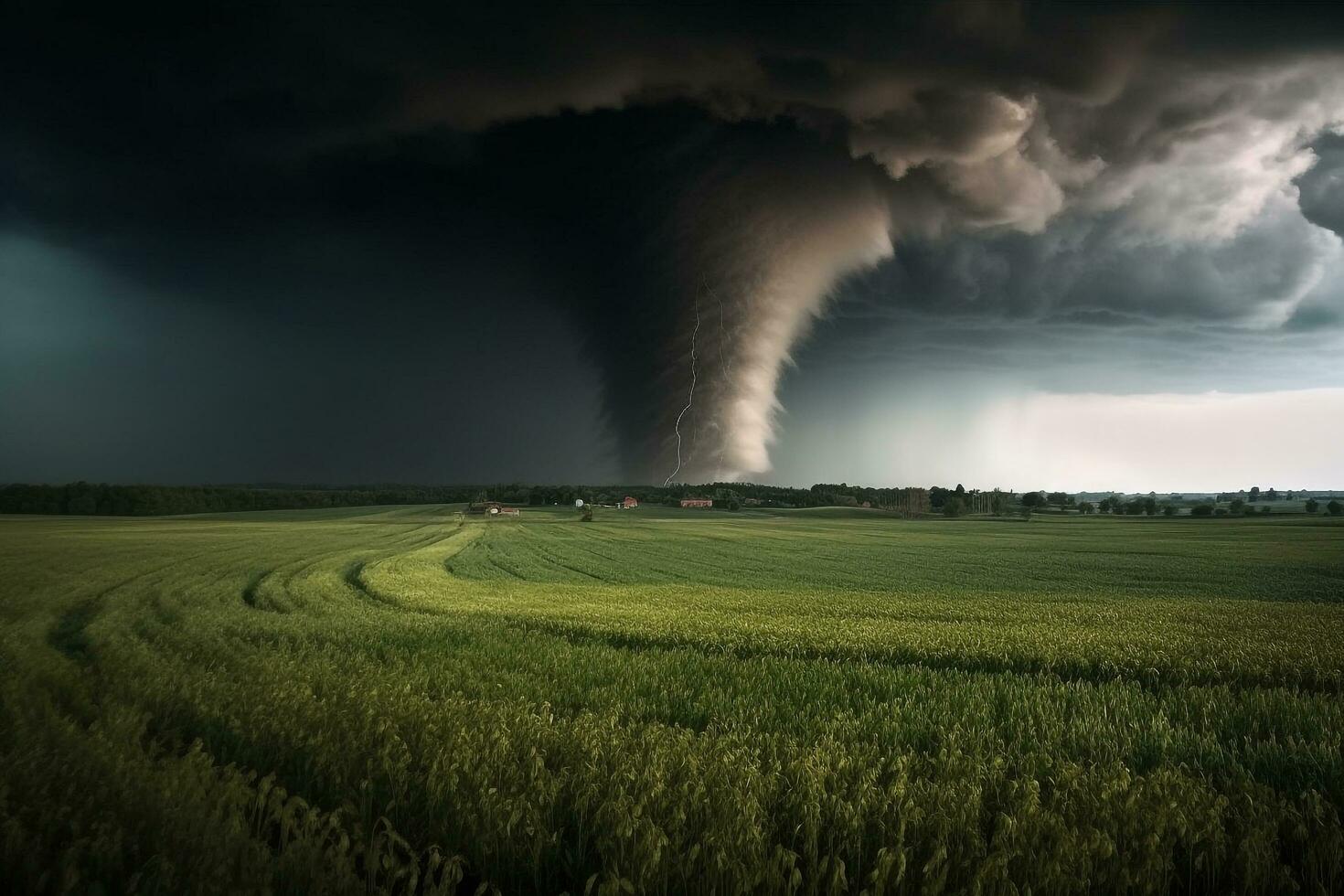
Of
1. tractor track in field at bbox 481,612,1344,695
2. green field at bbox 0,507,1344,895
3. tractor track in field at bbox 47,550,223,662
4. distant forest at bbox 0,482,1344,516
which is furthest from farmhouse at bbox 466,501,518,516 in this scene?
tractor track in field at bbox 481,612,1344,695

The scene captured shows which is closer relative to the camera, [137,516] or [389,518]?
[137,516]

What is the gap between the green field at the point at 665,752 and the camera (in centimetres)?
371

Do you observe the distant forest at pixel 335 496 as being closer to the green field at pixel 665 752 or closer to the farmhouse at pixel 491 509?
the farmhouse at pixel 491 509

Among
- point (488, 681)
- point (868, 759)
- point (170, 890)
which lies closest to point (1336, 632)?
point (868, 759)

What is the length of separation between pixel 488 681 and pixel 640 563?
Answer: 35042mm

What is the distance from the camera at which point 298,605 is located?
19922mm

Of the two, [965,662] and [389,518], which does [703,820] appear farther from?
[389,518]

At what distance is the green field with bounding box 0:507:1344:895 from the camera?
371 cm

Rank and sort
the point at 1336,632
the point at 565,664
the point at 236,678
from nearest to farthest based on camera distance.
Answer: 1. the point at 236,678
2. the point at 565,664
3. the point at 1336,632

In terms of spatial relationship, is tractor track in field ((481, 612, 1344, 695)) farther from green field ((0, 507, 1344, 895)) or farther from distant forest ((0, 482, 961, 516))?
distant forest ((0, 482, 961, 516))

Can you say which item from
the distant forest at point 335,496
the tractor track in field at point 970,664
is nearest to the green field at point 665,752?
the tractor track in field at point 970,664

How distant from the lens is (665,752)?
17.6 ft

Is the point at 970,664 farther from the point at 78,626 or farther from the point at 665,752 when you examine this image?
the point at 78,626

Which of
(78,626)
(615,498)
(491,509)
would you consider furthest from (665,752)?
(615,498)
